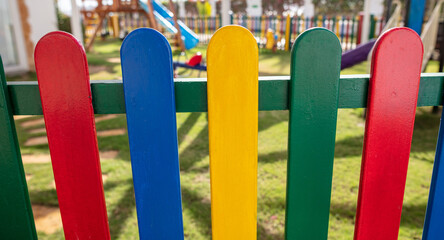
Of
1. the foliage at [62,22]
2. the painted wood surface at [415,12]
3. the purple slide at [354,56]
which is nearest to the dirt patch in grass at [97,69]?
the foliage at [62,22]

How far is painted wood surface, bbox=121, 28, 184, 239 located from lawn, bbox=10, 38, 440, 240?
984mm

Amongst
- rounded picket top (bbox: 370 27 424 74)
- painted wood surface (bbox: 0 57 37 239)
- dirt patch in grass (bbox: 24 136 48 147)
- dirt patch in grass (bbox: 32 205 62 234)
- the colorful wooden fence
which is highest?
rounded picket top (bbox: 370 27 424 74)

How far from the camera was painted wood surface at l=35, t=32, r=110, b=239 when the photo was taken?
0.96 meters

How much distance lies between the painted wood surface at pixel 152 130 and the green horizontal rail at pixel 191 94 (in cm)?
4

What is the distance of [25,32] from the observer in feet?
24.4

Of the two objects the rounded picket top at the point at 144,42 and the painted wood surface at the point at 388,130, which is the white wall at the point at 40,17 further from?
the painted wood surface at the point at 388,130

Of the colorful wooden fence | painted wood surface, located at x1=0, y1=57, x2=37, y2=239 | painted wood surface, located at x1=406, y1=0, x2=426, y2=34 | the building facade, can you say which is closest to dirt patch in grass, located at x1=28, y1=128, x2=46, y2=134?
painted wood surface, located at x1=0, y1=57, x2=37, y2=239

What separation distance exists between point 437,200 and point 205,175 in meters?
1.84

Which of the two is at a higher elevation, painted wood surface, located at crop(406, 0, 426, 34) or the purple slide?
painted wood surface, located at crop(406, 0, 426, 34)

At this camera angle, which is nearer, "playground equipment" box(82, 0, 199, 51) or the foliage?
"playground equipment" box(82, 0, 199, 51)

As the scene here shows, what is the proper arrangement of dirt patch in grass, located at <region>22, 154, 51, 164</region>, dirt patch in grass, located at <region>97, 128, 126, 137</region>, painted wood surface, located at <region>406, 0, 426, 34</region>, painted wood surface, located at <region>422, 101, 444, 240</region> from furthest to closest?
painted wood surface, located at <region>406, 0, 426, 34</region>, dirt patch in grass, located at <region>97, 128, 126, 137</region>, dirt patch in grass, located at <region>22, 154, 51, 164</region>, painted wood surface, located at <region>422, 101, 444, 240</region>

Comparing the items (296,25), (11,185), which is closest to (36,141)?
(11,185)

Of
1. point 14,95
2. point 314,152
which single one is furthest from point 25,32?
point 314,152

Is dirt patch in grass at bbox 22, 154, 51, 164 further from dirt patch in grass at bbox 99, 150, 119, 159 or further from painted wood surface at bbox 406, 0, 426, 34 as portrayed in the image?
painted wood surface at bbox 406, 0, 426, 34
